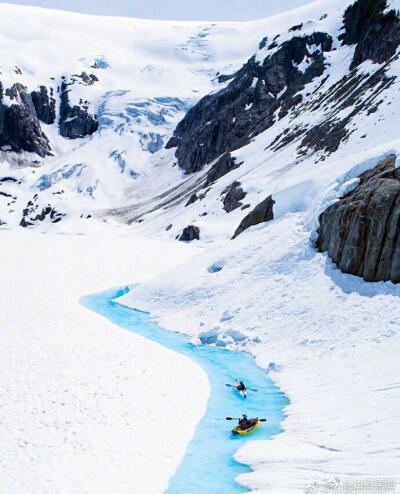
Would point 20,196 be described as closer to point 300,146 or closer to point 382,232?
point 300,146

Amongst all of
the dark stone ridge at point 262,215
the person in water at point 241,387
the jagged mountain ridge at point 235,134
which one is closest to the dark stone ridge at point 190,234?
the jagged mountain ridge at point 235,134

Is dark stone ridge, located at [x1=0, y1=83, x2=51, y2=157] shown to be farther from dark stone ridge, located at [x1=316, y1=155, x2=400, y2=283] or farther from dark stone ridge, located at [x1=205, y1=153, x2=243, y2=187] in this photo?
dark stone ridge, located at [x1=316, y1=155, x2=400, y2=283]

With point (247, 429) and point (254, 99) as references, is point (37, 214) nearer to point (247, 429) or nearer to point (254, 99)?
point (254, 99)

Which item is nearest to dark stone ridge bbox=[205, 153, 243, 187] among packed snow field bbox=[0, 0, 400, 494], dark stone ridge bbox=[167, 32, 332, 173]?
dark stone ridge bbox=[167, 32, 332, 173]

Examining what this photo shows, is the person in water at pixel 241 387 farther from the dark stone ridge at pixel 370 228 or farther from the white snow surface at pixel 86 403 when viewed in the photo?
the dark stone ridge at pixel 370 228

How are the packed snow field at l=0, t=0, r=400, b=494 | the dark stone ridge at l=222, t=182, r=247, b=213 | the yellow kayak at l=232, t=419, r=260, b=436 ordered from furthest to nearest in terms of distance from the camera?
1. the dark stone ridge at l=222, t=182, r=247, b=213
2. the yellow kayak at l=232, t=419, r=260, b=436
3. the packed snow field at l=0, t=0, r=400, b=494

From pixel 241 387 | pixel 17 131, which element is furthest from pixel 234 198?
pixel 17 131
